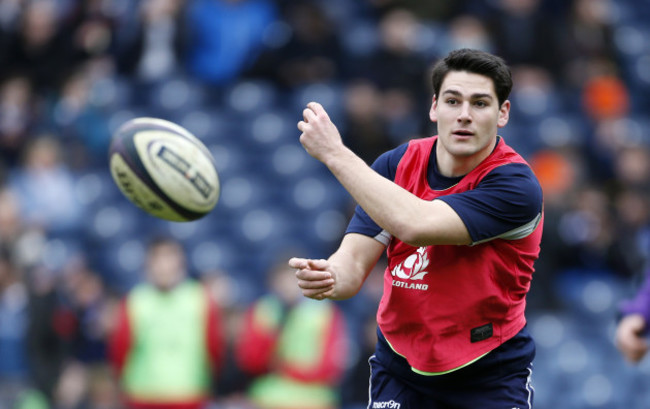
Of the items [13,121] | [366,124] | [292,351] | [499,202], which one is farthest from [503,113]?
[13,121]

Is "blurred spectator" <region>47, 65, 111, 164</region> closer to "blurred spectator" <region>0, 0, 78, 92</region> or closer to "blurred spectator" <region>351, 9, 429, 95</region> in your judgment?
"blurred spectator" <region>0, 0, 78, 92</region>

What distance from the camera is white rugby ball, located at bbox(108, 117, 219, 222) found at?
504cm

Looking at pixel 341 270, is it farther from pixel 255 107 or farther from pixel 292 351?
pixel 255 107

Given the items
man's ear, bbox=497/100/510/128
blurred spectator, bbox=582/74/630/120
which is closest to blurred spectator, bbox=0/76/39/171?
blurred spectator, bbox=582/74/630/120

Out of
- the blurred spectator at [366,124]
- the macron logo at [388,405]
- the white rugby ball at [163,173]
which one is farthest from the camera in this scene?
the blurred spectator at [366,124]

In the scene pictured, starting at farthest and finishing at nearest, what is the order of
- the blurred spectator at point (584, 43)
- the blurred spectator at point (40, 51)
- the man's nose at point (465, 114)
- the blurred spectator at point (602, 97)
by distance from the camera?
the blurred spectator at point (40, 51)
the blurred spectator at point (584, 43)
the blurred spectator at point (602, 97)
the man's nose at point (465, 114)

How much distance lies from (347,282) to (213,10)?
8072mm

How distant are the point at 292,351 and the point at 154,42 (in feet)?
16.8

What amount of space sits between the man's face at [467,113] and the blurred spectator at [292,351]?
451 centimetres

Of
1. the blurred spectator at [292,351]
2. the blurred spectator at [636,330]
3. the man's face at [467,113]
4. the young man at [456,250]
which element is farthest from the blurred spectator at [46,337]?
the man's face at [467,113]

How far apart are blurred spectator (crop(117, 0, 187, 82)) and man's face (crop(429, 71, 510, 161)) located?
8061 mm

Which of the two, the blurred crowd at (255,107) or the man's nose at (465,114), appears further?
the blurred crowd at (255,107)

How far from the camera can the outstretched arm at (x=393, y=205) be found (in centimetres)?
390

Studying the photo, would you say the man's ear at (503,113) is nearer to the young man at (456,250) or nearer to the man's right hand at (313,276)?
the young man at (456,250)
